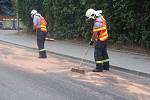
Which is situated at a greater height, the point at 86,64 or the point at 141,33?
the point at 141,33

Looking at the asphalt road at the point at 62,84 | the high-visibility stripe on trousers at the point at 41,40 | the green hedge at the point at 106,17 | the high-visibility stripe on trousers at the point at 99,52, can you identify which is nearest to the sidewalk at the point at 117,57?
the asphalt road at the point at 62,84

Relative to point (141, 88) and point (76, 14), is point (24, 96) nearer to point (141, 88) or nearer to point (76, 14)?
point (141, 88)

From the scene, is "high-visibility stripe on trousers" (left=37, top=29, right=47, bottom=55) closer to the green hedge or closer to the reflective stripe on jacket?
the green hedge

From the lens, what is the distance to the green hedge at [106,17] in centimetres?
1596

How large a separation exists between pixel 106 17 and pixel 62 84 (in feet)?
26.6

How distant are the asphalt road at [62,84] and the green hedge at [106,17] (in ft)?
12.4

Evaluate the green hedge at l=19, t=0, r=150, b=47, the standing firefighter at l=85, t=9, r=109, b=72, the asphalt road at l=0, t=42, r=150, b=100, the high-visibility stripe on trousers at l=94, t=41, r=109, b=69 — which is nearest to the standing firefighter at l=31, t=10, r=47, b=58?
the asphalt road at l=0, t=42, r=150, b=100

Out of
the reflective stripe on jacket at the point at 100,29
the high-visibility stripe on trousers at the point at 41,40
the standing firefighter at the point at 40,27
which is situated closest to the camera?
the reflective stripe on jacket at the point at 100,29

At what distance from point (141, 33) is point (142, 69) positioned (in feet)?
13.1

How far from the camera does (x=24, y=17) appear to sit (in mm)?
27016

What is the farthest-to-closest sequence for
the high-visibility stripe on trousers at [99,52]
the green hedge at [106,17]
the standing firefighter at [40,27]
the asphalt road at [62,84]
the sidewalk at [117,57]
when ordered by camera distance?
the green hedge at [106,17] < the standing firefighter at [40,27] < the sidewalk at [117,57] < the high-visibility stripe on trousers at [99,52] < the asphalt road at [62,84]

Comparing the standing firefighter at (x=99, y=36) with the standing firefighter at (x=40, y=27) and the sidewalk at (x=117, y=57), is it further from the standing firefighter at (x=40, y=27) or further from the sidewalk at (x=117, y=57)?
the standing firefighter at (x=40, y=27)

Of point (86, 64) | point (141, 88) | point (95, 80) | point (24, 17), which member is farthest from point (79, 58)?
point (24, 17)

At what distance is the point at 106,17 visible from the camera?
17547 millimetres
